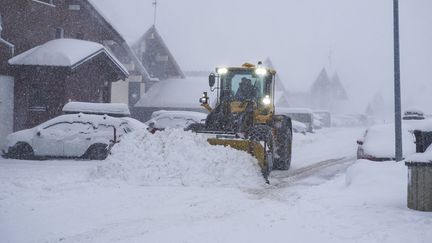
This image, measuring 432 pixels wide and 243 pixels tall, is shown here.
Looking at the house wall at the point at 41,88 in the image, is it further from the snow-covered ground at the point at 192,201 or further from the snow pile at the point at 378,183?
the snow pile at the point at 378,183

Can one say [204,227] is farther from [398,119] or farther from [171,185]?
[398,119]

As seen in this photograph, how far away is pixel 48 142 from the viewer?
15.9m

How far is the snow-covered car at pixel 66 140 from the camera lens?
623 inches

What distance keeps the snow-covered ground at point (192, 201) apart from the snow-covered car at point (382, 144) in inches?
43.6

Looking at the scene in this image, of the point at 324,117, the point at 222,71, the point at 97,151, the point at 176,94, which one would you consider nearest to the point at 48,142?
the point at 97,151

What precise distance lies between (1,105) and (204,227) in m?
17.4

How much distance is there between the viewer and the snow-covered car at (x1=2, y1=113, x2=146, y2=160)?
52.0 ft

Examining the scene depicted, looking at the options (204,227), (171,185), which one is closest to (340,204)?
(204,227)

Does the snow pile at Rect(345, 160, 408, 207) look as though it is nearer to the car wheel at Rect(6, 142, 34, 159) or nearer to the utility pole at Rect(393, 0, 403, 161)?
the utility pole at Rect(393, 0, 403, 161)

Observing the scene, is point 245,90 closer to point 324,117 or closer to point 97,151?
point 97,151

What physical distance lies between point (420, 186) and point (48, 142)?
1211cm

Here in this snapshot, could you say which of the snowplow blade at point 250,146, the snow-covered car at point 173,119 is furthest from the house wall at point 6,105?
the snowplow blade at point 250,146

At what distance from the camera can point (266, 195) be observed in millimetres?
9430

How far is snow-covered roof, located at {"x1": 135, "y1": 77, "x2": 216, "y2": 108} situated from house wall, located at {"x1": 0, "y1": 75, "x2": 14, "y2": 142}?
13.5m
